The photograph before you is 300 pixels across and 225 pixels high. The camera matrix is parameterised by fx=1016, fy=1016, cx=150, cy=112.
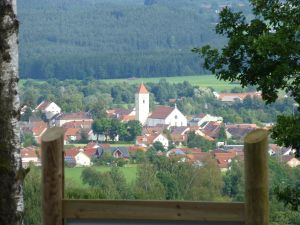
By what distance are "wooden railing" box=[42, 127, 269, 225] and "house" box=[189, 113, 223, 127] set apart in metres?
69.3

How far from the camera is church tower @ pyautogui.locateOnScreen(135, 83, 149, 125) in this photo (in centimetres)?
7800

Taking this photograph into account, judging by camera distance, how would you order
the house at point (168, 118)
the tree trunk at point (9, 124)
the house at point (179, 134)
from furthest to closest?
1. the house at point (168, 118)
2. the house at point (179, 134)
3. the tree trunk at point (9, 124)

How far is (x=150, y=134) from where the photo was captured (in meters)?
67.8

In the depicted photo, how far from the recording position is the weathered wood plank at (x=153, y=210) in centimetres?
277

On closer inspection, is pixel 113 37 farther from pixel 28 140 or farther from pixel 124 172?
pixel 124 172

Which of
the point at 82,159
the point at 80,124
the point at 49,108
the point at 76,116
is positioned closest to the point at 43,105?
the point at 49,108

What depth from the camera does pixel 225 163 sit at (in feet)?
139

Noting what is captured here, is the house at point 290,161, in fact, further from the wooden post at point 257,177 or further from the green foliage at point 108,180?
the wooden post at point 257,177

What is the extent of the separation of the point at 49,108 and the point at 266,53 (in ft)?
208

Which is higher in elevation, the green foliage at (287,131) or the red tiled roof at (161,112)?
the green foliage at (287,131)

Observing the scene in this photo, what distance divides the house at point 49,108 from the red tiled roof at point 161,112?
8244mm

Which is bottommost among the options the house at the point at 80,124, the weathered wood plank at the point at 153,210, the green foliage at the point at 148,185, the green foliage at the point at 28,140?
the house at the point at 80,124

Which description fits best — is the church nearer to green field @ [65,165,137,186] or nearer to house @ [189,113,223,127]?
house @ [189,113,223,127]

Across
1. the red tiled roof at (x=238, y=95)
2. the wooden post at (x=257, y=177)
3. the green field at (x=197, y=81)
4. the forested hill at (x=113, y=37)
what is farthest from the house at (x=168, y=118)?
the wooden post at (x=257, y=177)
